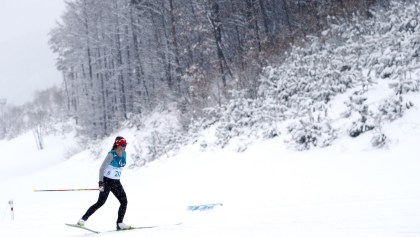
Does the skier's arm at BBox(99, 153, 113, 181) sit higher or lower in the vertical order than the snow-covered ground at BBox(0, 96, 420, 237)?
higher

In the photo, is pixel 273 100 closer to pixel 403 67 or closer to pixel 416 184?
pixel 403 67

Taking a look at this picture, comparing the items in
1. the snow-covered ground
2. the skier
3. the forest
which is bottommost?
the snow-covered ground

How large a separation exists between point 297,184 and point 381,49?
673 cm

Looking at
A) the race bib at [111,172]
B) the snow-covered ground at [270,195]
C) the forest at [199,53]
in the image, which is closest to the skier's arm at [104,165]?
the race bib at [111,172]

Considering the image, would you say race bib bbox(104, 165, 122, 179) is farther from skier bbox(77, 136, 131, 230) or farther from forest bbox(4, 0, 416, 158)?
forest bbox(4, 0, 416, 158)

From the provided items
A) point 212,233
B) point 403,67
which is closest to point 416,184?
point 212,233

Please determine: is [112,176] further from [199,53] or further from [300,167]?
[199,53]

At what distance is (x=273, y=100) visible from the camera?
613 inches

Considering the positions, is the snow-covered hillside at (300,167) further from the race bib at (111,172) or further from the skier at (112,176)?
the race bib at (111,172)

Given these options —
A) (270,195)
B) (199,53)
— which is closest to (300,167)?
(270,195)

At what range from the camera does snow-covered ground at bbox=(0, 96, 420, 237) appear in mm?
6398

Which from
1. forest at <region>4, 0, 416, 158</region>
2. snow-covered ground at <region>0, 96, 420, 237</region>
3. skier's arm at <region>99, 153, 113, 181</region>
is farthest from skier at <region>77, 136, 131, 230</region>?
forest at <region>4, 0, 416, 158</region>

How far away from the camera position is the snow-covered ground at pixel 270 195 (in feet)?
21.0

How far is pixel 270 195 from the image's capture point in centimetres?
922
